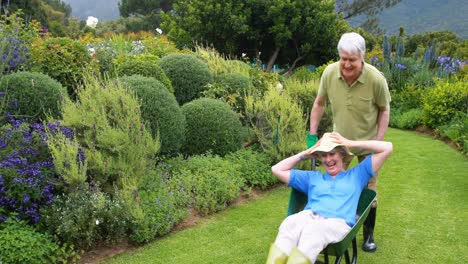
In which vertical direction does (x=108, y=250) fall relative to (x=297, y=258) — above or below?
below

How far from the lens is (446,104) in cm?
968

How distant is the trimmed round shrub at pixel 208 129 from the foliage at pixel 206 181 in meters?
0.37

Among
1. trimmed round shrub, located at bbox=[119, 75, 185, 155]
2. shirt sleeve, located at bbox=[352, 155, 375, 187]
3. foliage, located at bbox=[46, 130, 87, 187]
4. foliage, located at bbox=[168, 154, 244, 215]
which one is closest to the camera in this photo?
shirt sleeve, located at bbox=[352, 155, 375, 187]

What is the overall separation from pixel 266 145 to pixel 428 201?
7.45 feet

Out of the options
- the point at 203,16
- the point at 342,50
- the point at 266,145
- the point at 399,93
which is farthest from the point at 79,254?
the point at 203,16

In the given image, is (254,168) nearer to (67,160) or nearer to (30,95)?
(67,160)

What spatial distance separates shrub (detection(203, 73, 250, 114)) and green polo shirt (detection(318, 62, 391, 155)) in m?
3.55

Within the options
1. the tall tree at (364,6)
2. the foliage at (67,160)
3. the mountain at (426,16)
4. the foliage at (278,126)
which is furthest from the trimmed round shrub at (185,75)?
the mountain at (426,16)

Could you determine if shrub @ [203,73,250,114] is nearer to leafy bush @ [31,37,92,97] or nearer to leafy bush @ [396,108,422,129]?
leafy bush @ [31,37,92,97]

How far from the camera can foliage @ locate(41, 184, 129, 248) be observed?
411 centimetres

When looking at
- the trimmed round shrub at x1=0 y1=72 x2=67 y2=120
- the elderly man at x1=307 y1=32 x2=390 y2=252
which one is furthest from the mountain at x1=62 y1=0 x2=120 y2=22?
the elderly man at x1=307 y1=32 x2=390 y2=252

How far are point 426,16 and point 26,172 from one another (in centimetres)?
6226

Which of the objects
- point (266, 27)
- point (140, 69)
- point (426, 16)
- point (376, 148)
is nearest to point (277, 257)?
point (376, 148)

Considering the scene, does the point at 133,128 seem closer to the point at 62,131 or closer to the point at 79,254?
the point at 62,131
